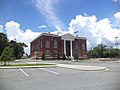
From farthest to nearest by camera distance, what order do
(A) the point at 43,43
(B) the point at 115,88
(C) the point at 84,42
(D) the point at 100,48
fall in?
(D) the point at 100,48 → (C) the point at 84,42 → (A) the point at 43,43 → (B) the point at 115,88

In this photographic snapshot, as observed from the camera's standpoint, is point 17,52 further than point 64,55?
Yes

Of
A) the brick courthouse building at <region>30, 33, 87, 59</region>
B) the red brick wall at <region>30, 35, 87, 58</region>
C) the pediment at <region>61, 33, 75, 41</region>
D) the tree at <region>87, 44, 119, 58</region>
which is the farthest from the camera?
the tree at <region>87, 44, 119, 58</region>

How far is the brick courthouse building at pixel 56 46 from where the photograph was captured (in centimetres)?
7469

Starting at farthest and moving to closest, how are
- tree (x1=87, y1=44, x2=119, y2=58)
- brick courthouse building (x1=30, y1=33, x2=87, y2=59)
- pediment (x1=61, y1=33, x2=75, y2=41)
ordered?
tree (x1=87, y1=44, x2=119, y2=58)
pediment (x1=61, y1=33, x2=75, y2=41)
brick courthouse building (x1=30, y1=33, x2=87, y2=59)

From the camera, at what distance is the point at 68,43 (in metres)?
82.9

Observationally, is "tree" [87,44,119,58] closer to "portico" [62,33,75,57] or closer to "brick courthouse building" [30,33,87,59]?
"brick courthouse building" [30,33,87,59]

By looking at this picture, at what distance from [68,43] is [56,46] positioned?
664cm

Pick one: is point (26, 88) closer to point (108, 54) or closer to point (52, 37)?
point (52, 37)

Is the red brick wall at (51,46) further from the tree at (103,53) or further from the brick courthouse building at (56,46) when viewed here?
the tree at (103,53)

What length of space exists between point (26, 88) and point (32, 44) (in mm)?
74044

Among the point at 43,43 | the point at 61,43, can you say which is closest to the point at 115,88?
the point at 43,43

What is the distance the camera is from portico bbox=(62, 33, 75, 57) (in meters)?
79.6

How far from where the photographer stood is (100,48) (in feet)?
367

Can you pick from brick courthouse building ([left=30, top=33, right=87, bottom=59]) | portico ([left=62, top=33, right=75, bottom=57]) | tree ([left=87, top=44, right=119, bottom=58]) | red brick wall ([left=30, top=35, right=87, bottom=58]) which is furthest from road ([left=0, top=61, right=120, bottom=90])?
tree ([left=87, top=44, right=119, bottom=58])
